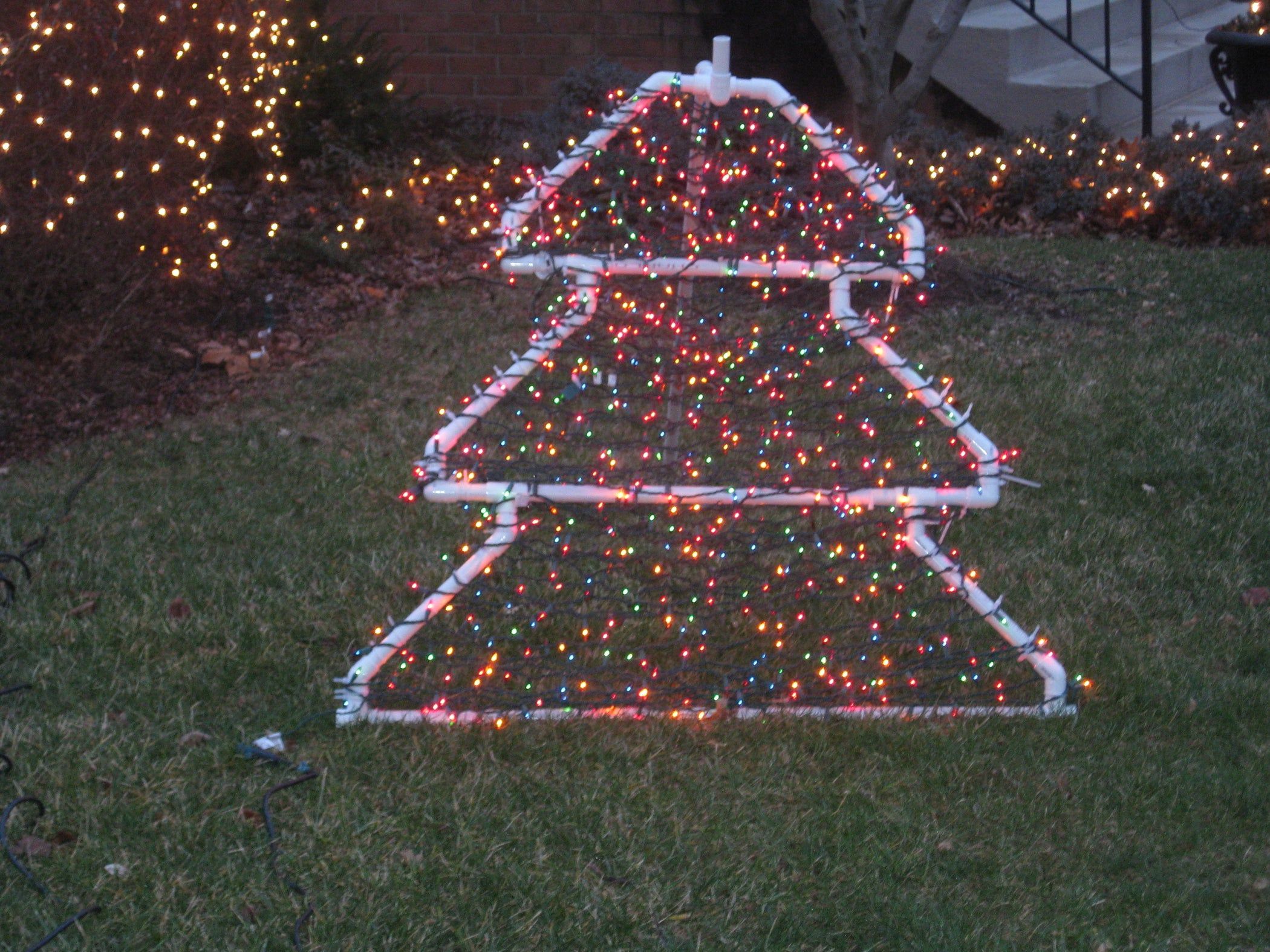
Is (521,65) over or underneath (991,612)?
over

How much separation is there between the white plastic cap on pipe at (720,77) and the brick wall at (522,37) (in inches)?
253

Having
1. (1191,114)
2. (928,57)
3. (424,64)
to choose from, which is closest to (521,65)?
(424,64)

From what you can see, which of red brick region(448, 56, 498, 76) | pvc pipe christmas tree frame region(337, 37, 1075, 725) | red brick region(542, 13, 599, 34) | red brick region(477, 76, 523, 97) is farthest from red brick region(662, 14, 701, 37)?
pvc pipe christmas tree frame region(337, 37, 1075, 725)

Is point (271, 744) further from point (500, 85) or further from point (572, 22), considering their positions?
point (572, 22)

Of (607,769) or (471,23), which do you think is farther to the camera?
(471,23)

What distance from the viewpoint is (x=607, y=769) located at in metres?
2.96

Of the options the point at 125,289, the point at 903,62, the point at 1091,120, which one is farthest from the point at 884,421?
the point at 903,62

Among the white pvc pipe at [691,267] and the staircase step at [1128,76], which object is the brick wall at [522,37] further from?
the white pvc pipe at [691,267]

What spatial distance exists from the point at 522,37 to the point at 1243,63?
476 cm

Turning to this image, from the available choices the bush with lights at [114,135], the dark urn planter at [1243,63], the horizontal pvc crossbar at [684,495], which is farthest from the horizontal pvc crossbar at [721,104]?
the dark urn planter at [1243,63]

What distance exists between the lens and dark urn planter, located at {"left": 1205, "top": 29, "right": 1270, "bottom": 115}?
647cm

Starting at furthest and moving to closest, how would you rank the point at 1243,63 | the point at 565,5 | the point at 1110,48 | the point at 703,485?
the point at 565,5 → the point at 1110,48 → the point at 1243,63 → the point at 703,485

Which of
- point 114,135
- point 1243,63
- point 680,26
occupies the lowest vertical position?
point 114,135

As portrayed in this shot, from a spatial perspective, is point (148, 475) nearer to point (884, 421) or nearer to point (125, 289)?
point (125, 289)
